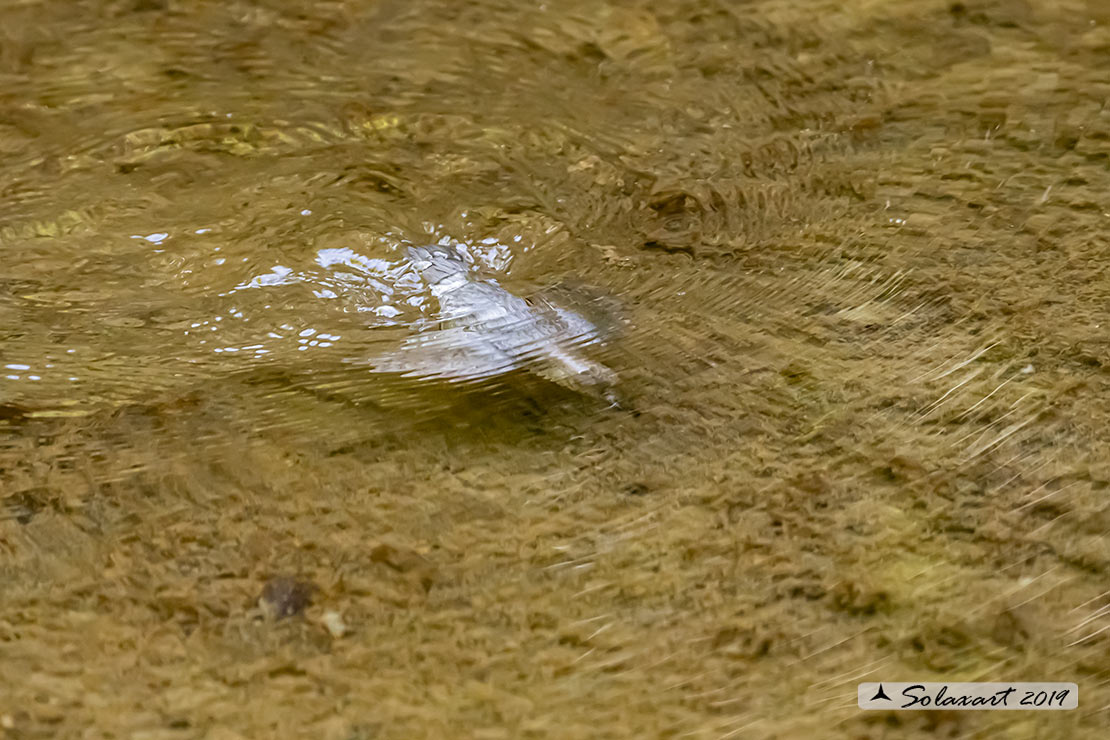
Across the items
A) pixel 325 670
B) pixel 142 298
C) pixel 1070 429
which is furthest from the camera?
pixel 142 298

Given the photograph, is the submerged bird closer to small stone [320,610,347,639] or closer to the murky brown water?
the murky brown water

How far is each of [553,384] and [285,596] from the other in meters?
0.24

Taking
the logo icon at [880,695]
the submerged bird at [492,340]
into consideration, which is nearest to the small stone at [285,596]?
the submerged bird at [492,340]

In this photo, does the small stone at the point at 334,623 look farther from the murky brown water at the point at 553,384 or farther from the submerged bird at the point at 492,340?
the submerged bird at the point at 492,340

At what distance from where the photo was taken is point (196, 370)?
2.40 ft

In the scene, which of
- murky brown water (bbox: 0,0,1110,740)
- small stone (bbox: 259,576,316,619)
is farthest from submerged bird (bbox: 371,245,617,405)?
small stone (bbox: 259,576,316,619)

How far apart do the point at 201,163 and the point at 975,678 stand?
0.75m

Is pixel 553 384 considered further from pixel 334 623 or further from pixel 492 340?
Answer: pixel 334 623

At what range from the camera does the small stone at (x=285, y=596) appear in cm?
60

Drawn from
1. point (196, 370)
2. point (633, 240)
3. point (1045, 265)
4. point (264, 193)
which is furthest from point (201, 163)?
point (1045, 265)

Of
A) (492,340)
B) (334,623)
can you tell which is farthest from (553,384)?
(334,623)

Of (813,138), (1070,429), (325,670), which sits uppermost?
(813,138)

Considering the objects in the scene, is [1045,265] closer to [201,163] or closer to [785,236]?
[785,236]

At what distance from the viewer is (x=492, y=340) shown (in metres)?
0.75
